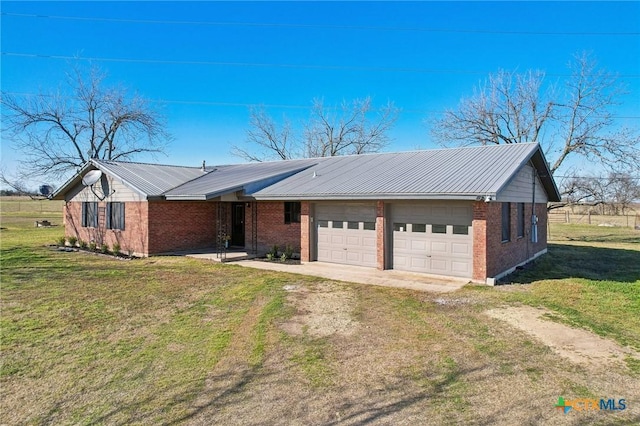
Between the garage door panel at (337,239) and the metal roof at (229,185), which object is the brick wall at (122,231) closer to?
the metal roof at (229,185)

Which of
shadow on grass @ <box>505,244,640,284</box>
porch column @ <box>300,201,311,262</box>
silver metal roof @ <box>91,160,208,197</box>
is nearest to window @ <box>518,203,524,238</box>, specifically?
shadow on grass @ <box>505,244,640,284</box>

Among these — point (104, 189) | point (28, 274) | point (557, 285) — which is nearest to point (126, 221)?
point (104, 189)

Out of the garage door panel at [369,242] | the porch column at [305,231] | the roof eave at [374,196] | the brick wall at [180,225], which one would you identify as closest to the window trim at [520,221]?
the roof eave at [374,196]

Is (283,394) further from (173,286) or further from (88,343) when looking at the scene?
(173,286)

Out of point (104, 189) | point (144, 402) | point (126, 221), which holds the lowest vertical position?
point (144, 402)

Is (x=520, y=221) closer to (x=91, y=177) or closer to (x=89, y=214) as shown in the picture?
(x=91, y=177)

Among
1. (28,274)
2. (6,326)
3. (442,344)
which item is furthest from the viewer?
(28,274)

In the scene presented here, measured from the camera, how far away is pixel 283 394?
4.48 m

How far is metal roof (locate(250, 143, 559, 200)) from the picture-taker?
10523 millimetres

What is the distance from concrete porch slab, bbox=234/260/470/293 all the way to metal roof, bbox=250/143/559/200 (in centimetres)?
218

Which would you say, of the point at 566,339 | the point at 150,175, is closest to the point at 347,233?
the point at 566,339

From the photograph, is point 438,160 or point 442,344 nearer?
point 442,344

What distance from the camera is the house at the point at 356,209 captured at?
10.8m

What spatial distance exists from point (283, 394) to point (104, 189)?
15.5 meters
